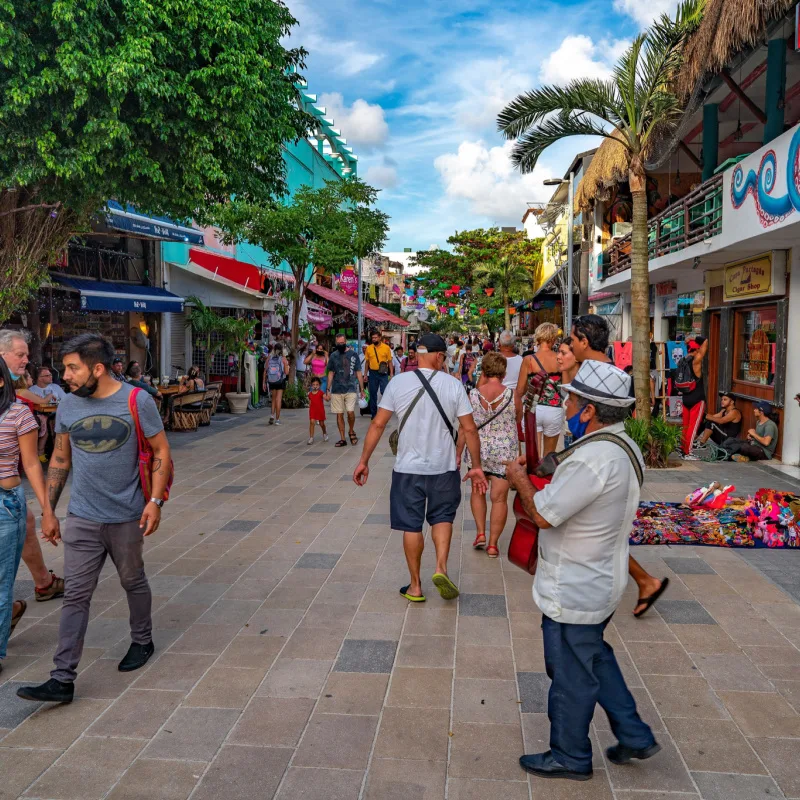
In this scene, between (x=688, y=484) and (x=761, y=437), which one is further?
(x=761, y=437)

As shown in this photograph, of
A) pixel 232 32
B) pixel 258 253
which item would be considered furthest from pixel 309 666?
pixel 258 253

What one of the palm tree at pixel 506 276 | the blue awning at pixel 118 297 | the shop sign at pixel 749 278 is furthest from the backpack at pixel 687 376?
the palm tree at pixel 506 276

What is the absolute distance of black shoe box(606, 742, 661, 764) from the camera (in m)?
3.16

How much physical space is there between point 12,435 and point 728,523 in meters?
5.79

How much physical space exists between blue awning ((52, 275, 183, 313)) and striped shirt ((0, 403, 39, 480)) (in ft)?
29.8

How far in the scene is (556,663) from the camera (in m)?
3.06

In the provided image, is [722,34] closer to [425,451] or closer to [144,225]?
[425,451]

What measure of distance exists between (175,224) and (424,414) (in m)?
11.3

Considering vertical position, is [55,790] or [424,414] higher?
[424,414]

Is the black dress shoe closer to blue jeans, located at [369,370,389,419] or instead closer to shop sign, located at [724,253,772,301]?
shop sign, located at [724,253,772,301]

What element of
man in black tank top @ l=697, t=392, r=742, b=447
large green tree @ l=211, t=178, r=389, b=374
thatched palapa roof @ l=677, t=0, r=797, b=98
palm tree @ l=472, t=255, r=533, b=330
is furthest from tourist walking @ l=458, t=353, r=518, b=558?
palm tree @ l=472, t=255, r=533, b=330

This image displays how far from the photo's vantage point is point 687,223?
42.6ft

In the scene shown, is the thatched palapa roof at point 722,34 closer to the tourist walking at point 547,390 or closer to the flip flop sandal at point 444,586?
the tourist walking at point 547,390

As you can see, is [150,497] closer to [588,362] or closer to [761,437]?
[588,362]
